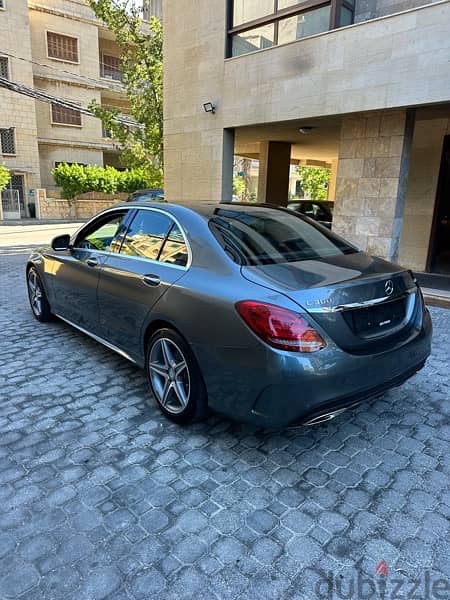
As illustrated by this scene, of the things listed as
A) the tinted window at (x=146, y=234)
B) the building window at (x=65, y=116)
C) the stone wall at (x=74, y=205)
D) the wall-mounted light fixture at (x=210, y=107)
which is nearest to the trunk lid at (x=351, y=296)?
the tinted window at (x=146, y=234)

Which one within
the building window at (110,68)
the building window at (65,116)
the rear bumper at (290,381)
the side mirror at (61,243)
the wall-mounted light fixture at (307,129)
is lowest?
the rear bumper at (290,381)

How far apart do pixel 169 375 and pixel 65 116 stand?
3176cm

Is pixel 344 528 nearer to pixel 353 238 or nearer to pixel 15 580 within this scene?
pixel 15 580

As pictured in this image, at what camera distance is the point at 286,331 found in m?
2.30

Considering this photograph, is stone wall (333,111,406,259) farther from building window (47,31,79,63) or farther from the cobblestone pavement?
building window (47,31,79,63)

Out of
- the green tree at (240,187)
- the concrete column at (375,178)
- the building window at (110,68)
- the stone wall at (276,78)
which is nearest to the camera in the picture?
the stone wall at (276,78)

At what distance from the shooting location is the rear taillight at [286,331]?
230 centimetres

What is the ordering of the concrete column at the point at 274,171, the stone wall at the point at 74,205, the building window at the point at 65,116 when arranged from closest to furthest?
the concrete column at the point at 274,171, the stone wall at the point at 74,205, the building window at the point at 65,116

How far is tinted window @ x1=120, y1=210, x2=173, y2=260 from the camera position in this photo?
328 cm

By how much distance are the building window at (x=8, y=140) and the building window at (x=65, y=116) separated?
3.41 meters

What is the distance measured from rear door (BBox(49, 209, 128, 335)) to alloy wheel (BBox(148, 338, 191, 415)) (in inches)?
39.3
